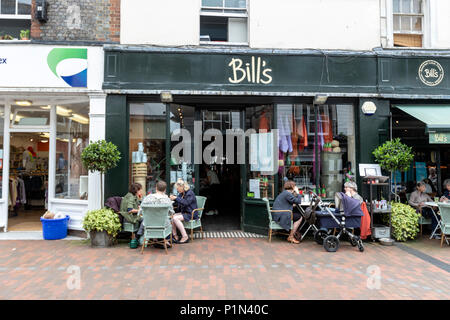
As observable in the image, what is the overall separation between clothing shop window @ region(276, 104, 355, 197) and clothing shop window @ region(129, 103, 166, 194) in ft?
9.88

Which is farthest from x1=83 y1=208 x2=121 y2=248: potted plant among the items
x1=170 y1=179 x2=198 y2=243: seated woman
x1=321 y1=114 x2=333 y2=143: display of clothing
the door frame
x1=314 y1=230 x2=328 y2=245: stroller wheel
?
x1=321 y1=114 x2=333 y2=143: display of clothing

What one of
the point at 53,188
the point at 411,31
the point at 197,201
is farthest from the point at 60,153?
the point at 411,31

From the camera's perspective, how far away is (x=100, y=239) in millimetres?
6406

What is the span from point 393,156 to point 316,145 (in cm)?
182

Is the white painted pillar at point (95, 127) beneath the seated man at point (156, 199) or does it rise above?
above

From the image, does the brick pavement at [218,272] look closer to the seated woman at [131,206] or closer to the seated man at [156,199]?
the seated man at [156,199]

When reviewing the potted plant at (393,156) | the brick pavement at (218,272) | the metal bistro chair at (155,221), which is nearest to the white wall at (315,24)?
the potted plant at (393,156)

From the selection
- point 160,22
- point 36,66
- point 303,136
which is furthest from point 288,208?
point 36,66

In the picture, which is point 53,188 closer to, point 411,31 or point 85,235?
point 85,235

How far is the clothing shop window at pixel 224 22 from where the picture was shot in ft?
25.7

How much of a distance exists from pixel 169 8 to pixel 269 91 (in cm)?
317

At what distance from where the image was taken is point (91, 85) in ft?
23.7

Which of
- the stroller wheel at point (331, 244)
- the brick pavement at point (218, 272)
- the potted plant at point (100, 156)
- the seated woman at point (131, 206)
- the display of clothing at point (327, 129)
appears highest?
the display of clothing at point (327, 129)

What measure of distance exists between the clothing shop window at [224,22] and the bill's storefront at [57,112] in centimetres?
271
